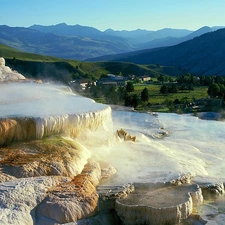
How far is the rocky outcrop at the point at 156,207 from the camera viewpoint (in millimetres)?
11820

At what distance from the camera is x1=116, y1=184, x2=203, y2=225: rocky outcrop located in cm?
1182

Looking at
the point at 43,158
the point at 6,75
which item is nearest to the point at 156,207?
Answer: the point at 43,158

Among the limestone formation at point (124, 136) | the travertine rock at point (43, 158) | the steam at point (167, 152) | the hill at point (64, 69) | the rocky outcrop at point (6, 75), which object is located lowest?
the hill at point (64, 69)

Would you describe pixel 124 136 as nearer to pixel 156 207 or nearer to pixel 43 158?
pixel 43 158

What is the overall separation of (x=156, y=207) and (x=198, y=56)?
143 metres

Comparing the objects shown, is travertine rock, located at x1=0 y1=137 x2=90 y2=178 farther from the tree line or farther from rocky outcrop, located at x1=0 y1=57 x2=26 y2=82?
the tree line

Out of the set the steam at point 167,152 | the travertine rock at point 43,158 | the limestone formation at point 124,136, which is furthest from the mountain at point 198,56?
the travertine rock at point 43,158

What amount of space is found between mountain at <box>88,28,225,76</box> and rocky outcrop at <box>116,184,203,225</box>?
111m

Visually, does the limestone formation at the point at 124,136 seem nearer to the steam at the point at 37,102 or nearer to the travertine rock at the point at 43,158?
the steam at the point at 37,102

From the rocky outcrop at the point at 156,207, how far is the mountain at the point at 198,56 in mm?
110892

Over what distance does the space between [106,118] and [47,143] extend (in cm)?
410

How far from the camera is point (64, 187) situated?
11867mm

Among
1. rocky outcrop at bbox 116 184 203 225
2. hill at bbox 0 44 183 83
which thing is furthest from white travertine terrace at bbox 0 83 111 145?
hill at bbox 0 44 183 83

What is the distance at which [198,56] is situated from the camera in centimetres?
14900
